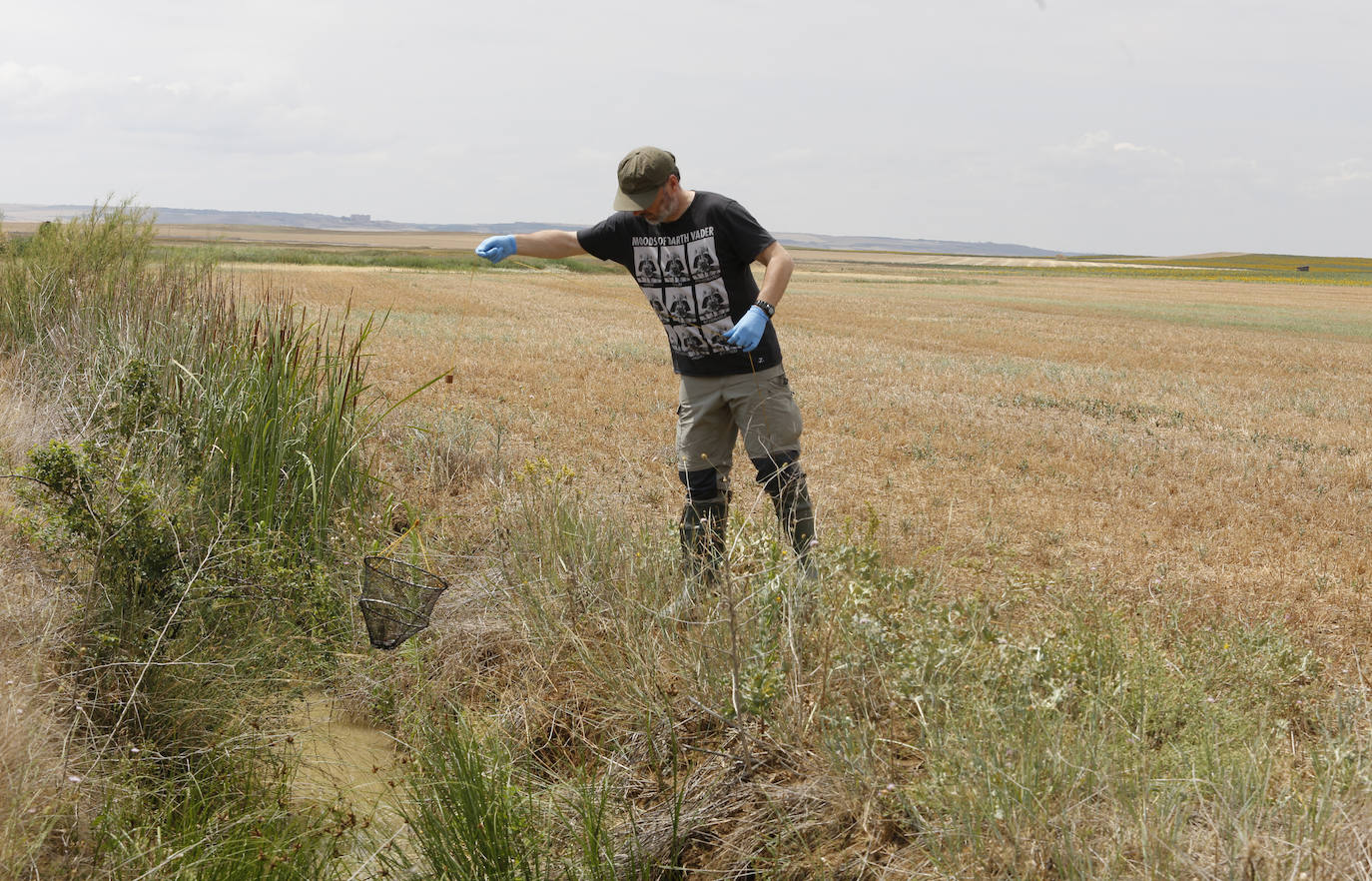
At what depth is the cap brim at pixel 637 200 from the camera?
3.94 m

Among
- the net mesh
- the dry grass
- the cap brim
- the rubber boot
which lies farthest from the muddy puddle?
the cap brim

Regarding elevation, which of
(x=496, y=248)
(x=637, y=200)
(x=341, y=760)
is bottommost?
(x=341, y=760)

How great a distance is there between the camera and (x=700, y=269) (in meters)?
4.11

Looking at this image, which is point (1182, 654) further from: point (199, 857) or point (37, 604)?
point (37, 604)

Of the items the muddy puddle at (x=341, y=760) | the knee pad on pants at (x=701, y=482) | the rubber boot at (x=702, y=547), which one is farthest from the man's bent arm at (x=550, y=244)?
the muddy puddle at (x=341, y=760)

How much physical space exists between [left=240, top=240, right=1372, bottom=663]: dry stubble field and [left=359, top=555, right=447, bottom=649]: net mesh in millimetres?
853

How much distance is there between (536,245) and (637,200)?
2.61 feet

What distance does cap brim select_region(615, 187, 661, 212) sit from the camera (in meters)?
3.94

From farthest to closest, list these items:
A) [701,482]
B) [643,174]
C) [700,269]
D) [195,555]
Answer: [701,482]
[700,269]
[195,555]
[643,174]

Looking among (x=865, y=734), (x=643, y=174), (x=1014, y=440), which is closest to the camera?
(x=865, y=734)

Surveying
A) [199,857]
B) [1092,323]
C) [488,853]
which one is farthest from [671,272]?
[1092,323]

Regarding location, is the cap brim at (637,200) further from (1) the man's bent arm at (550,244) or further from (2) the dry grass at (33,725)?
(2) the dry grass at (33,725)

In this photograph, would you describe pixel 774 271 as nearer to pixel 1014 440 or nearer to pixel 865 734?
pixel 865 734

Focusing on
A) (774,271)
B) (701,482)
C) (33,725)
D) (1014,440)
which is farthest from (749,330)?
(1014,440)
